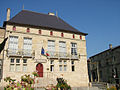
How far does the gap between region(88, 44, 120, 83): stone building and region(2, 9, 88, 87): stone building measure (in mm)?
7564

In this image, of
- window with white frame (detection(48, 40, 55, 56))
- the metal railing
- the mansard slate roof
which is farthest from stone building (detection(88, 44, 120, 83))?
the metal railing

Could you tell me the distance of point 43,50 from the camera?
18.6m

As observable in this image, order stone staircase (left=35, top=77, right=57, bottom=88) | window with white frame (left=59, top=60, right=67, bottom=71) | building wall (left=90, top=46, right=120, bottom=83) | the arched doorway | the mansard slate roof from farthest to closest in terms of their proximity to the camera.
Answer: building wall (left=90, top=46, right=120, bottom=83)
window with white frame (left=59, top=60, right=67, bottom=71)
the mansard slate roof
the arched doorway
stone staircase (left=35, top=77, right=57, bottom=88)

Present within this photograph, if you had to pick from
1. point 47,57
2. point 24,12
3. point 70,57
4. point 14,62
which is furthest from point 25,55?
point 24,12

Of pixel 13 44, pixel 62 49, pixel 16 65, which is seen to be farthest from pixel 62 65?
pixel 13 44

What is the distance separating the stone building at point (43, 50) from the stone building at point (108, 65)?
7.56 metres

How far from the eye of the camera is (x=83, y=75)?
20.5 meters

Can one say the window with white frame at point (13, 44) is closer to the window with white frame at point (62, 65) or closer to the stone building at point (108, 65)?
the window with white frame at point (62, 65)

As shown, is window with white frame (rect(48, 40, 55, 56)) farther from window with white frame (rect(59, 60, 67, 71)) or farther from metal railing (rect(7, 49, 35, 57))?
metal railing (rect(7, 49, 35, 57))

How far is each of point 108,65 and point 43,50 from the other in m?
17.2

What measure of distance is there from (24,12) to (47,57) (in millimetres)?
8494

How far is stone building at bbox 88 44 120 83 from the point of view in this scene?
27034 millimetres

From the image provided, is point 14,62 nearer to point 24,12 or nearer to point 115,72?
point 24,12

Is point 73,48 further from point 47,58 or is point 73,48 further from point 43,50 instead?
point 43,50
